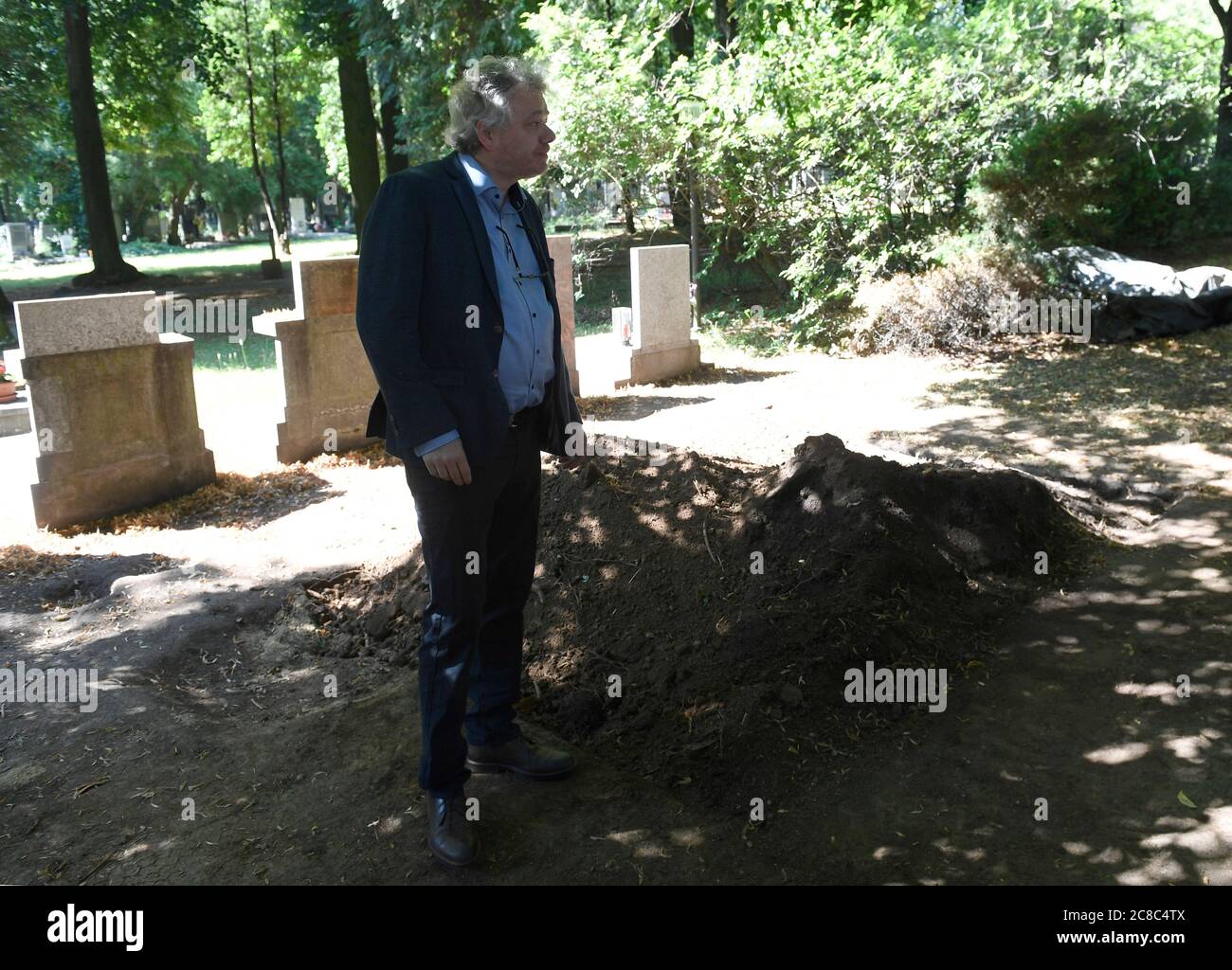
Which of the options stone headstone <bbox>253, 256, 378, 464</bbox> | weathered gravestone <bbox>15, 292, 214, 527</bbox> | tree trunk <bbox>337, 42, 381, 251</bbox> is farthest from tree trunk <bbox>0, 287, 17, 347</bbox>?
weathered gravestone <bbox>15, 292, 214, 527</bbox>

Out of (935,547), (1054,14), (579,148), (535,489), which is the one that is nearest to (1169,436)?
(935,547)

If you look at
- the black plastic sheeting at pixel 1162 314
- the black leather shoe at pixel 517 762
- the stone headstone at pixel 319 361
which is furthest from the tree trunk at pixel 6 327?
the black leather shoe at pixel 517 762

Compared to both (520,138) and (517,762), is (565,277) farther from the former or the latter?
(517,762)

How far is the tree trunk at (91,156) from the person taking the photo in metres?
23.1

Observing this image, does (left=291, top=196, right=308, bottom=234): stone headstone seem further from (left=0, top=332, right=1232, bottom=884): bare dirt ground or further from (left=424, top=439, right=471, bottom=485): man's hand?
(left=424, top=439, right=471, bottom=485): man's hand

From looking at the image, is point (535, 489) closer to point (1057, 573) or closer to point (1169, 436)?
point (1057, 573)

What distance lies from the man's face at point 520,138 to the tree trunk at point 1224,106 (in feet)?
61.5

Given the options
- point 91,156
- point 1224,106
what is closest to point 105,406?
point 91,156

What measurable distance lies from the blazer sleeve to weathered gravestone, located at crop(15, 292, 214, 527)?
524cm

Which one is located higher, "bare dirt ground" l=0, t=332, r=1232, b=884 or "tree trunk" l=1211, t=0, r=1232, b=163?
"tree trunk" l=1211, t=0, r=1232, b=163

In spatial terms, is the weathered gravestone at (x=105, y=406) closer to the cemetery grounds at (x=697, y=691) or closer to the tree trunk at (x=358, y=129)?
the cemetery grounds at (x=697, y=691)

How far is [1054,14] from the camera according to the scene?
2025cm

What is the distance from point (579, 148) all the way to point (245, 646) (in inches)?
447

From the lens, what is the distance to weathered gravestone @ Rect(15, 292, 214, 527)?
7574 mm
